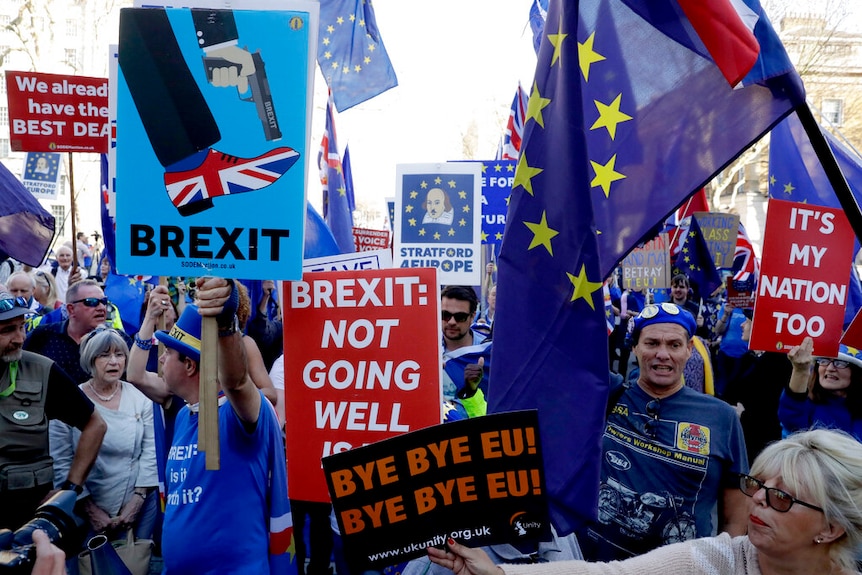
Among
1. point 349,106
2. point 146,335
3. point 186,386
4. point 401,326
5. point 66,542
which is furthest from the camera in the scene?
point 349,106

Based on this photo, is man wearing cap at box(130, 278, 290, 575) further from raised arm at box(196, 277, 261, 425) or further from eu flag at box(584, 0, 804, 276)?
eu flag at box(584, 0, 804, 276)

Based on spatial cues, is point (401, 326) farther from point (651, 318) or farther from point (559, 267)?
point (651, 318)

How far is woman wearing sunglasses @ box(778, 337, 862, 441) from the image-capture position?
5.10 m

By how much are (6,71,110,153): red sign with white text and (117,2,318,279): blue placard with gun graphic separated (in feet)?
16.5

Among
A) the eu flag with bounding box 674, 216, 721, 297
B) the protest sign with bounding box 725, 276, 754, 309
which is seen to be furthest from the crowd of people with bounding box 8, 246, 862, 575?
the eu flag with bounding box 674, 216, 721, 297

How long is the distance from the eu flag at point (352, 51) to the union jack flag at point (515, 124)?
2.45 m

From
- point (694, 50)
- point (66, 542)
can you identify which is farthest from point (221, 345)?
point (694, 50)

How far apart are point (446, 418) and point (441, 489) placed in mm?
2165

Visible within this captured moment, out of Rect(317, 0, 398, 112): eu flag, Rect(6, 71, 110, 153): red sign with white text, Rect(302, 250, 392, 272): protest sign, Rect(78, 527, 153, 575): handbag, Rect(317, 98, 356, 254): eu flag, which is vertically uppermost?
Rect(317, 0, 398, 112): eu flag

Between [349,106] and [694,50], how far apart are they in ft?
20.0

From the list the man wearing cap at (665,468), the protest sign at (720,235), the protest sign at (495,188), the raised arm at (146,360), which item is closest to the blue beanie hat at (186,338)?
the raised arm at (146,360)

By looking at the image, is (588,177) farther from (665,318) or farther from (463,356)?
(463,356)

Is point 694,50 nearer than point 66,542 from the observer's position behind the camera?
No

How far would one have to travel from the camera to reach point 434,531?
273 cm
